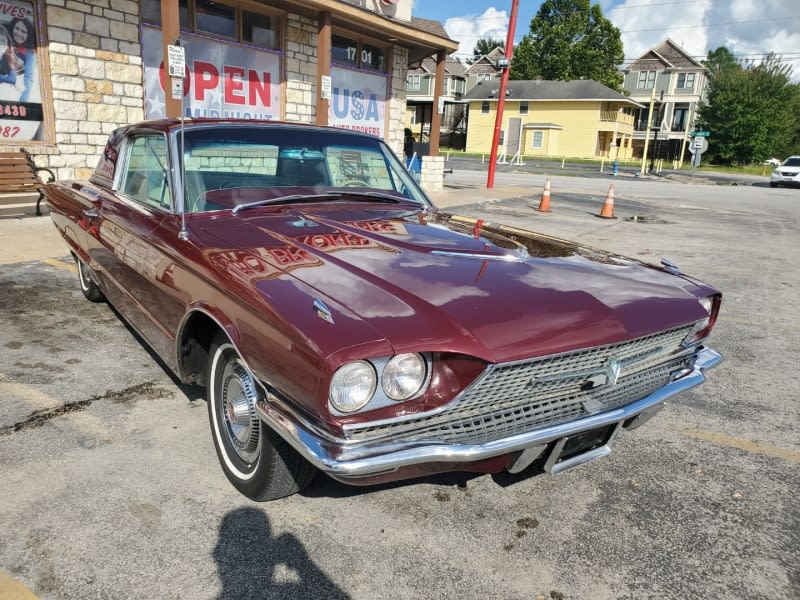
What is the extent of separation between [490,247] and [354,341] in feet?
4.23

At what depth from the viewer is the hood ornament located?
204 centimetres

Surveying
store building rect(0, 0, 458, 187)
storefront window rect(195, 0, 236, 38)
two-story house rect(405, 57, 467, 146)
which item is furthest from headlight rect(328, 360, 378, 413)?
two-story house rect(405, 57, 467, 146)

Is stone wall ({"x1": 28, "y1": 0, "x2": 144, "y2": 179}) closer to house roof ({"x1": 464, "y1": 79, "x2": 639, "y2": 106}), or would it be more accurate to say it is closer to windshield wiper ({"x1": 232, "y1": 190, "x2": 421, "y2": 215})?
windshield wiper ({"x1": 232, "y1": 190, "x2": 421, "y2": 215})

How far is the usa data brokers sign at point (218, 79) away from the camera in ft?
33.9

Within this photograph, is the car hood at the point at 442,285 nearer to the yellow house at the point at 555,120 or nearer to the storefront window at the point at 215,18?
the storefront window at the point at 215,18

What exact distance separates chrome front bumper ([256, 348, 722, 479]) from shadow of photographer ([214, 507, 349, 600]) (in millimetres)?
458

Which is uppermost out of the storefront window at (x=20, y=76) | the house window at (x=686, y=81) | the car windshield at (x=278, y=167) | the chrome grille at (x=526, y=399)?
the house window at (x=686, y=81)

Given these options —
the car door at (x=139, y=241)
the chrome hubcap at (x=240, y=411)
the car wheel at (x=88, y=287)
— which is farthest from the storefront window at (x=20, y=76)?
the chrome hubcap at (x=240, y=411)

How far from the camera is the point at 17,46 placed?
8789 millimetres

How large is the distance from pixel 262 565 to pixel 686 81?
7268 centimetres

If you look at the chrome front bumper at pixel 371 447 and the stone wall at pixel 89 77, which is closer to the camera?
the chrome front bumper at pixel 371 447

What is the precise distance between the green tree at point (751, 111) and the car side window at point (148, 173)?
54.3 metres

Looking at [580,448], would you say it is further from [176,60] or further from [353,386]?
[176,60]

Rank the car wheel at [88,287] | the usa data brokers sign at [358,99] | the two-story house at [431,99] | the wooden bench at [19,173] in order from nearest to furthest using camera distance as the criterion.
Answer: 1. the car wheel at [88,287]
2. the wooden bench at [19,173]
3. the usa data brokers sign at [358,99]
4. the two-story house at [431,99]
